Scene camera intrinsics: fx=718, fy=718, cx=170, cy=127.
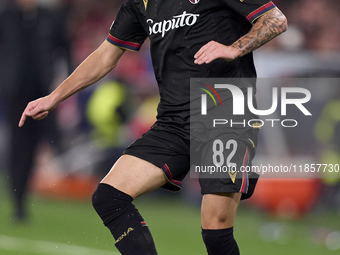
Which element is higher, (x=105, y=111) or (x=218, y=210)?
(x=218, y=210)

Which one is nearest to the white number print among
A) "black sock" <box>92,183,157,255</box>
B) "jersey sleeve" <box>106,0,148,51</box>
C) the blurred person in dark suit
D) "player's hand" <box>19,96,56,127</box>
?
"black sock" <box>92,183,157,255</box>

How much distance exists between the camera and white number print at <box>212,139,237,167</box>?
13.1 ft

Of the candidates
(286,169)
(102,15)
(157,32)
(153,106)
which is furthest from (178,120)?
(102,15)

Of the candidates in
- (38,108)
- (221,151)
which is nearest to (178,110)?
(221,151)

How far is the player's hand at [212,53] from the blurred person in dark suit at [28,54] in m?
4.64

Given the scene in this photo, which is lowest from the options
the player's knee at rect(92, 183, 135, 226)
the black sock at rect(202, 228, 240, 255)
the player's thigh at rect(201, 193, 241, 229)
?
the black sock at rect(202, 228, 240, 255)

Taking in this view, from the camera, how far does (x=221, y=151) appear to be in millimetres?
4016

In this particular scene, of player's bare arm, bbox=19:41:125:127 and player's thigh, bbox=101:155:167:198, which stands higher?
player's bare arm, bbox=19:41:125:127

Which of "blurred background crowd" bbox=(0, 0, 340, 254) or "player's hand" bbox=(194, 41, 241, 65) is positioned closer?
"player's hand" bbox=(194, 41, 241, 65)

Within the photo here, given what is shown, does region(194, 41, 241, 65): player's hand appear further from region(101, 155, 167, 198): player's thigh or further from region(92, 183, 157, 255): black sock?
region(92, 183, 157, 255): black sock

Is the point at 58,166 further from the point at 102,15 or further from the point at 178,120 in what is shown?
the point at 178,120

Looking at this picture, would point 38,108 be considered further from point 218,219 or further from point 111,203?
point 218,219

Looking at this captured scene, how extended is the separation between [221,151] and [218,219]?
38cm

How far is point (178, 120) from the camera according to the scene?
4129 millimetres
